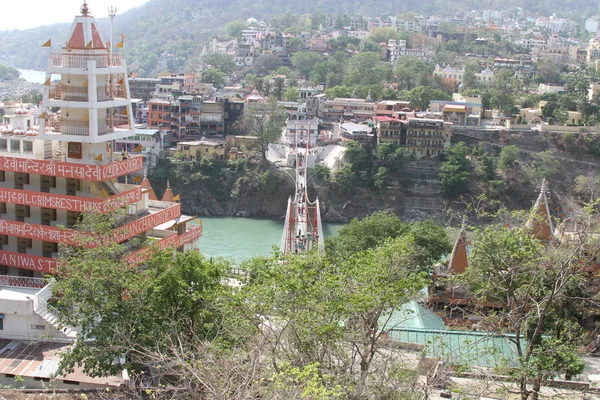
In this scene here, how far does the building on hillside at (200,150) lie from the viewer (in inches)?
1710

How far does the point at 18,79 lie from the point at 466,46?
55820 mm

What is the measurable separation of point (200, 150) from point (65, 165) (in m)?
27.2

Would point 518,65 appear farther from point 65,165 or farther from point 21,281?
point 21,281

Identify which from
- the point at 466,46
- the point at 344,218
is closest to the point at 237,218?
the point at 344,218

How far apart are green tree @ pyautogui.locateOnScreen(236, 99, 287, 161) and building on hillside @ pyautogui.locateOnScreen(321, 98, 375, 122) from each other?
239 inches

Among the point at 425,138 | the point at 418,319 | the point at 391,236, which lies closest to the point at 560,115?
the point at 425,138

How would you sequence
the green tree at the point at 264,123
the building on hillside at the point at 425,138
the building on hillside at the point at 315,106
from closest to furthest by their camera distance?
the green tree at the point at 264,123, the building on hillside at the point at 425,138, the building on hillside at the point at 315,106

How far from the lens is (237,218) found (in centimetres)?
4084

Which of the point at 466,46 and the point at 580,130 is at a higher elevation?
the point at 466,46

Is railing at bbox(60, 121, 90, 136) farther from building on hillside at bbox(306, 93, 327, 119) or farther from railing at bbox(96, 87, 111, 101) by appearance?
building on hillside at bbox(306, 93, 327, 119)

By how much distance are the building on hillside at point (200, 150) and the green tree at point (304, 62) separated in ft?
93.1

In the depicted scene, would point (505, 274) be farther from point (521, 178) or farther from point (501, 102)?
point (501, 102)

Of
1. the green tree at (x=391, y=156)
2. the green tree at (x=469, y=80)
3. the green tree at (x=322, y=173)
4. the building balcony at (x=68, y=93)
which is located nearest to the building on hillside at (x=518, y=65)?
the green tree at (x=469, y=80)

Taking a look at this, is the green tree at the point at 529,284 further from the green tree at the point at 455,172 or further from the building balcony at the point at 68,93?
the green tree at the point at 455,172
